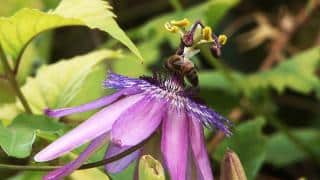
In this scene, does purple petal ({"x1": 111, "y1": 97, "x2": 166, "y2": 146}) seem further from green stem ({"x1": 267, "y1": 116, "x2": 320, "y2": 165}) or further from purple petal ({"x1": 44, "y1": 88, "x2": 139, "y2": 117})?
green stem ({"x1": 267, "y1": 116, "x2": 320, "y2": 165})

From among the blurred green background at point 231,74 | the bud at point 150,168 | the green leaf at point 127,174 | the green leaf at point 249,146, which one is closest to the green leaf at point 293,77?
the blurred green background at point 231,74

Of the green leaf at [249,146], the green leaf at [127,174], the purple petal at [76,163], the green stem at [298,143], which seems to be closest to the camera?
the purple petal at [76,163]

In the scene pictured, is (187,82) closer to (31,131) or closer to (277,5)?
(31,131)

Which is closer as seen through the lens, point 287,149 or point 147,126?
point 147,126

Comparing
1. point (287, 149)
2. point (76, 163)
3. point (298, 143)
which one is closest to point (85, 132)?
point (76, 163)

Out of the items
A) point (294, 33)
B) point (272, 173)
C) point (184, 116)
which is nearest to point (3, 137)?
point (184, 116)

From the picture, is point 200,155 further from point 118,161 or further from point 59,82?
point 59,82

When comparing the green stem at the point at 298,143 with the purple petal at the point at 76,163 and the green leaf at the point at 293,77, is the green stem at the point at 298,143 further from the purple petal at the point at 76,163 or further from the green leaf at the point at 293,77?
the purple petal at the point at 76,163
